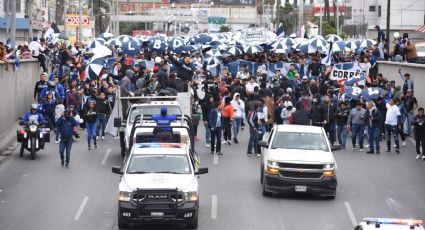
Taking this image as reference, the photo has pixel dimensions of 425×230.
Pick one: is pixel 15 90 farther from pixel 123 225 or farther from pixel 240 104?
pixel 123 225

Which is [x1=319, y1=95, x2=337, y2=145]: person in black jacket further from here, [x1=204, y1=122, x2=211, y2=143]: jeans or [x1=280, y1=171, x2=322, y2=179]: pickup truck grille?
[x1=280, y1=171, x2=322, y2=179]: pickup truck grille

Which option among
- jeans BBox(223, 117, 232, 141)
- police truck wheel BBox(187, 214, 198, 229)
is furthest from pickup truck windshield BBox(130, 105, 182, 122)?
police truck wheel BBox(187, 214, 198, 229)

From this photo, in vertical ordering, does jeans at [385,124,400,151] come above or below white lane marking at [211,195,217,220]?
above

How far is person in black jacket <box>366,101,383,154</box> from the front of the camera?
32000 millimetres

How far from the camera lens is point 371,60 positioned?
44.6 metres

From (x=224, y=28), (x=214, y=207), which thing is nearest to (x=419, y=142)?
(x=214, y=207)

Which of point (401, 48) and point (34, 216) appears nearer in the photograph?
point (34, 216)

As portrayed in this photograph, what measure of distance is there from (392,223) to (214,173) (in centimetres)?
1445

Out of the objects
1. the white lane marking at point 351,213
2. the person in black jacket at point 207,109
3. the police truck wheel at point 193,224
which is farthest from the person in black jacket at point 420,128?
the police truck wheel at point 193,224

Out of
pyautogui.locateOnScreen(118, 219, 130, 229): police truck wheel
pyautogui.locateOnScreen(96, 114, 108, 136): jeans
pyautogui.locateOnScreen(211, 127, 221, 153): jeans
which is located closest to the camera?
pyautogui.locateOnScreen(118, 219, 130, 229): police truck wheel

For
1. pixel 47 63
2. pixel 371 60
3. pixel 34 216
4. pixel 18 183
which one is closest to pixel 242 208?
pixel 34 216

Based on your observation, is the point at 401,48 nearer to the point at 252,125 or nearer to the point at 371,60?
the point at 371,60

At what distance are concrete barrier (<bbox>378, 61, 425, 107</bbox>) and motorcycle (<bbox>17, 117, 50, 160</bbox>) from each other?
14.2 m

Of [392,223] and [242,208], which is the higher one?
[392,223]
